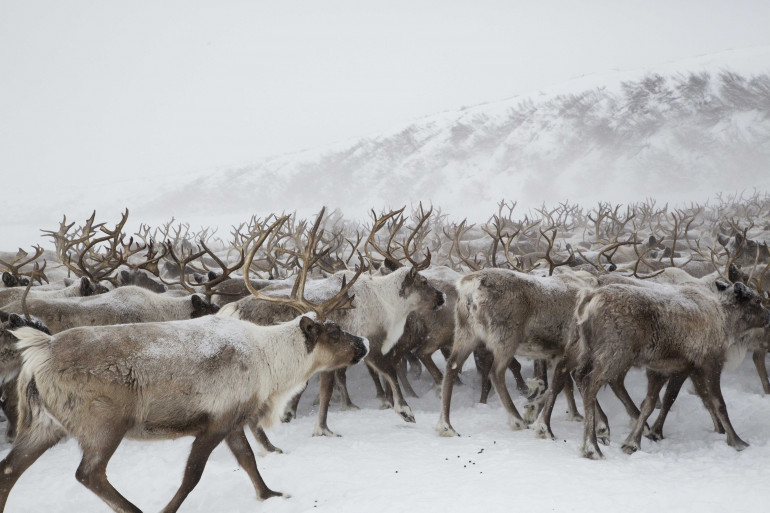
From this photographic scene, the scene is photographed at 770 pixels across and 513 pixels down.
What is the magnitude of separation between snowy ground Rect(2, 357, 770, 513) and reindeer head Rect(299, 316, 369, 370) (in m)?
0.75

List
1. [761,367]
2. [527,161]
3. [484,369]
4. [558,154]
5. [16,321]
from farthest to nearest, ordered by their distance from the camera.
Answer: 1. [527,161]
2. [558,154]
3. [484,369]
4. [761,367]
5. [16,321]

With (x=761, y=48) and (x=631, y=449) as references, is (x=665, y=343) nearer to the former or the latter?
(x=631, y=449)

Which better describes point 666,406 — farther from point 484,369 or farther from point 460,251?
point 460,251

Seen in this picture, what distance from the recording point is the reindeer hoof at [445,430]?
16.1 ft

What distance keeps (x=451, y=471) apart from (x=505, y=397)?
1276 millimetres

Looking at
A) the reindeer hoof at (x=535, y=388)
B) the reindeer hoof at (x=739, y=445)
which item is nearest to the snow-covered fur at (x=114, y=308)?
the reindeer hoof at (x=535, y=388)

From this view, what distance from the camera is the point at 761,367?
19.8 feet

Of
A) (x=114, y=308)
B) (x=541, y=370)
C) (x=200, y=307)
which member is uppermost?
(x=114, y=308)

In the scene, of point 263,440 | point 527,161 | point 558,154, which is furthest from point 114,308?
point 558,154

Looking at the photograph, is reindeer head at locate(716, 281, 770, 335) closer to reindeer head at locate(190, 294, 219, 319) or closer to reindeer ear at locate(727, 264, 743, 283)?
reindeer ear at locate(727, 264, 743, 283)

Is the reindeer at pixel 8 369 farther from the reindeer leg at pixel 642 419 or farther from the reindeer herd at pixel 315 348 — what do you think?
the reindeer leg at pixel 642 419

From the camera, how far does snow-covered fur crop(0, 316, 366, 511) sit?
3066 mm

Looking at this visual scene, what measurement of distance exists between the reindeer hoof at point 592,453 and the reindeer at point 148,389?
2.09 meters

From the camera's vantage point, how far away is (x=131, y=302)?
5605 millimetres
